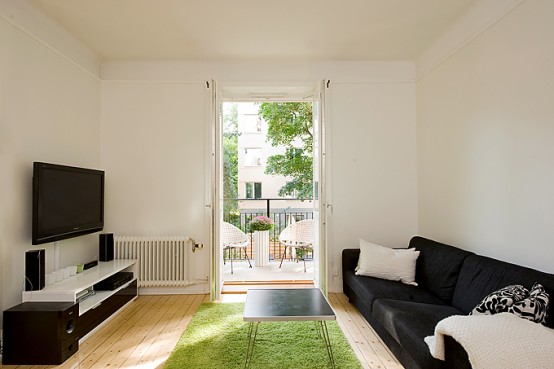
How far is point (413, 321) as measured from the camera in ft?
7.36

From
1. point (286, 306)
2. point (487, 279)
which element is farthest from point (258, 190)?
point (487, 279)

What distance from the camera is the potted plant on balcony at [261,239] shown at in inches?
221

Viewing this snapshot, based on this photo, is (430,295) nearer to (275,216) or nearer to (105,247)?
(105,247)

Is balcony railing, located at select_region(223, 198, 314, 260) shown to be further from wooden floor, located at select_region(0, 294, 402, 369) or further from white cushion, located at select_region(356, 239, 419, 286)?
white cushion, located at select_region(356, 239, 419, 286)

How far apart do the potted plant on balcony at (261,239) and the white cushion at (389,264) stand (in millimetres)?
2301

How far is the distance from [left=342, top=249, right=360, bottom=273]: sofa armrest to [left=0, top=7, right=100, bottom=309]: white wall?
114 inches

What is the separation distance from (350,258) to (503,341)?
88.8 inches

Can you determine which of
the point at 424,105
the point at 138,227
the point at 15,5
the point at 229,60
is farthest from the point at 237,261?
the point at 15,5

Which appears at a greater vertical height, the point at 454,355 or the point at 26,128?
the point at 26,128

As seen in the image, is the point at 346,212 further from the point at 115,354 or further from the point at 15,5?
the point at 15,5

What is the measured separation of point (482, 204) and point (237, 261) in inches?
165

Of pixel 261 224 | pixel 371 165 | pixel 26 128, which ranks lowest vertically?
pixel 261 224

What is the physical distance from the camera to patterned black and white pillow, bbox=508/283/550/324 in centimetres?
180

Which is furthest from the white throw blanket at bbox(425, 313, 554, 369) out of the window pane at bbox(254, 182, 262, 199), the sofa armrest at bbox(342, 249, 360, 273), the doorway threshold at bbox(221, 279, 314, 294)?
the window pane at bbox(254, 182, 262, 199)
